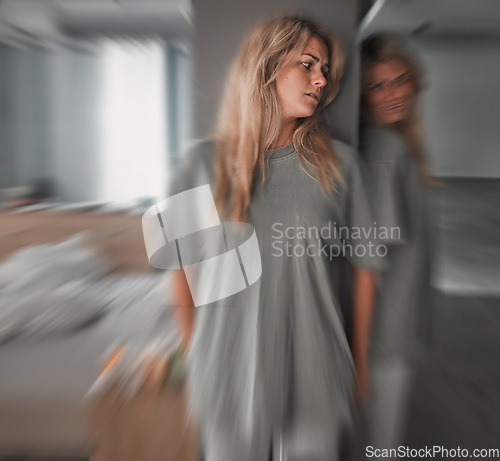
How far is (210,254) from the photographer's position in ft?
2.09

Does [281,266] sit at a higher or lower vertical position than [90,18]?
lower

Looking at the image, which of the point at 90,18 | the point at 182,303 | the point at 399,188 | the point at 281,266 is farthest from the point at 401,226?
the point at 90,18

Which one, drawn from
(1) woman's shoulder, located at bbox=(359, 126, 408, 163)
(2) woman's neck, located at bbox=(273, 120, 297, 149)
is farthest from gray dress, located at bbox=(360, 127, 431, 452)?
(2) woman's neck, located at bbox=(273, 120, 297, 149)

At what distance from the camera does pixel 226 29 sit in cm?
62

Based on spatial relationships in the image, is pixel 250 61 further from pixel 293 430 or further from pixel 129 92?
Result: pixel 293 430

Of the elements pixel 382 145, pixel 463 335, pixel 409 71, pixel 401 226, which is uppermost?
pixel 409 71

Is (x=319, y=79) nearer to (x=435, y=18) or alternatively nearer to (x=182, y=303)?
(x=435, y=18)

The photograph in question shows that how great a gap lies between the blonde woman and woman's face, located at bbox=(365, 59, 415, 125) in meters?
0.05

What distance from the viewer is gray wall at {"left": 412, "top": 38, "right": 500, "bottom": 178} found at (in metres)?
0.59

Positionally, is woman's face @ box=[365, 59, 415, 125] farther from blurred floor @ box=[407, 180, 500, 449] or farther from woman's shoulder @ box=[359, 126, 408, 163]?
blurred floor @ box=[407, 180, 500, 449]

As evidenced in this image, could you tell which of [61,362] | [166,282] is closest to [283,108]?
[166,282]

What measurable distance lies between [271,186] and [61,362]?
380 mm

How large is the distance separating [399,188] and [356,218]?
7 centimetres

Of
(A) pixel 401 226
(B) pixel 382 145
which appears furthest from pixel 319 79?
(A) pixel 401 226
